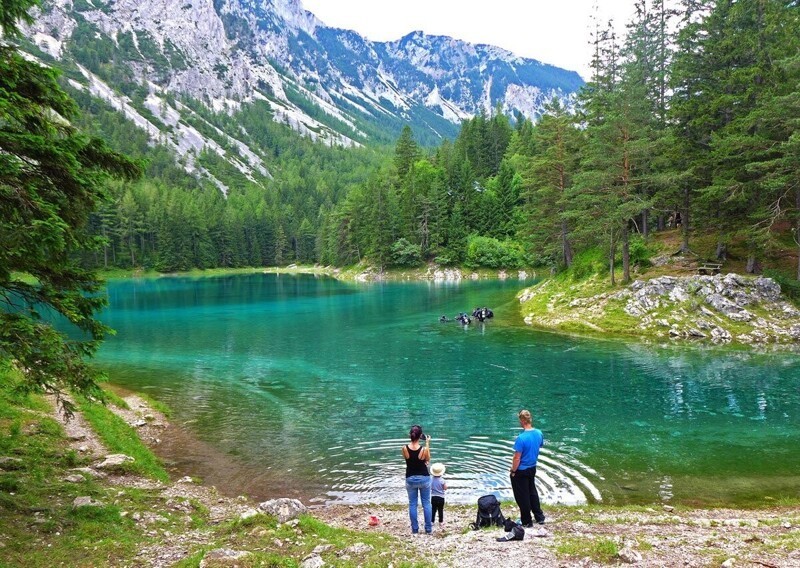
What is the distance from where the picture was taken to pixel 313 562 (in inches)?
348

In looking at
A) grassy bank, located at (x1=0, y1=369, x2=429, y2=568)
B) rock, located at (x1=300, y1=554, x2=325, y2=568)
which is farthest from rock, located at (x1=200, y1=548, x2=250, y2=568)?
rock, located at (x1=300, y1=554, x2=325, y2=568)

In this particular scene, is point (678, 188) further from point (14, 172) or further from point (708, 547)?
point (14, 172)

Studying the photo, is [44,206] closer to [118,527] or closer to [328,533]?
[118,527]

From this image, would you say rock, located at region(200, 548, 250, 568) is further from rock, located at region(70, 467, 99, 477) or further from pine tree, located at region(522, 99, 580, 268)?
pine tree, located at region(522, 99, 580, 268)

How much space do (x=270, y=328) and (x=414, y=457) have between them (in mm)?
41389

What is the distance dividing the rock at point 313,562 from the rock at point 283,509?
2.15m

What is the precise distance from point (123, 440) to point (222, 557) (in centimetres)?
1150

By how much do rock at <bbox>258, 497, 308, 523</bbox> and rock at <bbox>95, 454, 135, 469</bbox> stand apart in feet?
19.6

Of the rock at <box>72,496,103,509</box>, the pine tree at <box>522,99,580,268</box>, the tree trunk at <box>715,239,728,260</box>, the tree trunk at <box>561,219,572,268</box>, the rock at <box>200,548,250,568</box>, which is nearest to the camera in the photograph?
the rock at <box>200,548,250,568</box>

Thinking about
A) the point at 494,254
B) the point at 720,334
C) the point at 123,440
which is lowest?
the point at 123,440

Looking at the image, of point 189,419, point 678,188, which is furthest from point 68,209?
point 678,188

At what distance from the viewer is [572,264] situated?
58.5 meters

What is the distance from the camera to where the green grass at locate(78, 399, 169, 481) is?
1533cm

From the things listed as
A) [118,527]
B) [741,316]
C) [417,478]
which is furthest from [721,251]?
[118,527]
